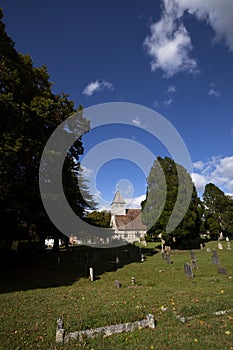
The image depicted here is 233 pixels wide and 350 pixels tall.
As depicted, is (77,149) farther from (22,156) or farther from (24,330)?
(24,330)

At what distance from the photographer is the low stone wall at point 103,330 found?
17.9 ft

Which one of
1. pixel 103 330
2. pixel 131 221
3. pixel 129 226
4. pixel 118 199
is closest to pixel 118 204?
pixel 118 199

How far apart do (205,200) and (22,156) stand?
44962 millimetres

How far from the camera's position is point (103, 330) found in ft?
18.8

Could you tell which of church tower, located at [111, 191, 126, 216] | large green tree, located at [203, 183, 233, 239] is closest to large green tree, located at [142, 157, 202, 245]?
large green tree, located at [203, 183, 233, 239]

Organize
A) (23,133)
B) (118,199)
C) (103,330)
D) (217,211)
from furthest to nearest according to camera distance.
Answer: (118,199), (217,211), (23,133), (103,330)

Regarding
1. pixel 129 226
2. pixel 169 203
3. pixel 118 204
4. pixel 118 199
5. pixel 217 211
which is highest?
pixel 118 199

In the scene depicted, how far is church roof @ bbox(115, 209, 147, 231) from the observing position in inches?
2470

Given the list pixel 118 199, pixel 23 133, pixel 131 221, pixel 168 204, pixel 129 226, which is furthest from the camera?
pixel 118 199

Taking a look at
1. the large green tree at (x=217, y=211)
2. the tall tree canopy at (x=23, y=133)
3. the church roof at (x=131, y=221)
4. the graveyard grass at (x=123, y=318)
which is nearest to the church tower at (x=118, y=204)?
the church roof at (x=131, y=221)

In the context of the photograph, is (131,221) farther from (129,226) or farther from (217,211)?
(217,211)

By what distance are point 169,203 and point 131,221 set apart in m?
35.7

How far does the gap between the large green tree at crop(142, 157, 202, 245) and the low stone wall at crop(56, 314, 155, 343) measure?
24656mm

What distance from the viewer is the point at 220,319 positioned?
6.27 metres
